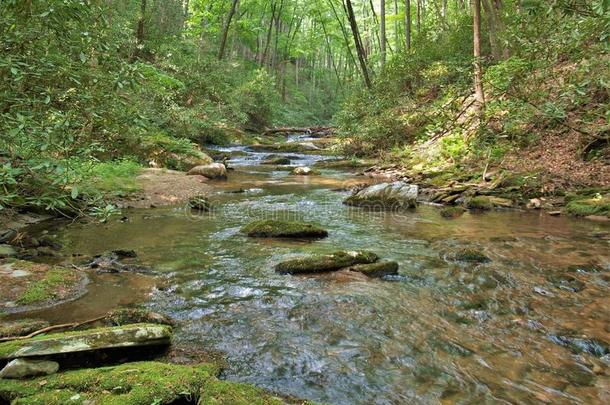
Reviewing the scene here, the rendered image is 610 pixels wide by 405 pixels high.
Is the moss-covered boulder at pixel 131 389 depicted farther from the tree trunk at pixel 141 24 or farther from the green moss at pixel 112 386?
the tree trunk at pixel 141 24

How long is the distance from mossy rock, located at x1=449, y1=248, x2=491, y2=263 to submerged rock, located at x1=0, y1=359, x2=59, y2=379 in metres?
5.32

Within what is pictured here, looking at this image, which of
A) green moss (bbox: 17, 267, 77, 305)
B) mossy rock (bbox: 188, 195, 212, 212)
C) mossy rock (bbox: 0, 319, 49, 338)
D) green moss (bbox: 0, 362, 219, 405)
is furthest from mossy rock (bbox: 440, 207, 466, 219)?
mossy rock (bbox: 0, 319, 49, 338)

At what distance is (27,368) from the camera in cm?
302

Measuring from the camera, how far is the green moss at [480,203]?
1068 cm

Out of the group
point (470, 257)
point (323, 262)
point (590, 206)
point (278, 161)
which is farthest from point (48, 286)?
point (278, 161)

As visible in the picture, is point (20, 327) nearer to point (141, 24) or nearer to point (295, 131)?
point (141, 24)

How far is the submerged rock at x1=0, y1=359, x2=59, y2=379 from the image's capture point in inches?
116

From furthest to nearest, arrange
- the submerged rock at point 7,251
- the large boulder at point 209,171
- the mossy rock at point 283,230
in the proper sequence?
the large boulder at point 209,171, the mossy rock at point 283,230, the submerged rock at point 7,251

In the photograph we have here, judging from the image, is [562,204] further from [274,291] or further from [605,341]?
[274,291]

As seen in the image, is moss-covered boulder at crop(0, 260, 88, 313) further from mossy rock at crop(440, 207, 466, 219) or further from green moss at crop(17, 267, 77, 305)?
mossy rock at crop(440, 207, 466, 219)

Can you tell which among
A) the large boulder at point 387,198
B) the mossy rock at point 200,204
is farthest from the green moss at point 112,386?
the large boulder at point 387,198

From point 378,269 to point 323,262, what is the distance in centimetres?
75

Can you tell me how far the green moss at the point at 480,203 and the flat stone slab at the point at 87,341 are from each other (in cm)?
884

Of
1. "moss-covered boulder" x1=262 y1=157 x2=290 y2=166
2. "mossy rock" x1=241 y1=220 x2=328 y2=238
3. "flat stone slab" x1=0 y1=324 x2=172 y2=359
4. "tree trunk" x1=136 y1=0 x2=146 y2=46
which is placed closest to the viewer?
"flat stone slab" x1=0 y1=324 x2=172 y2=359
